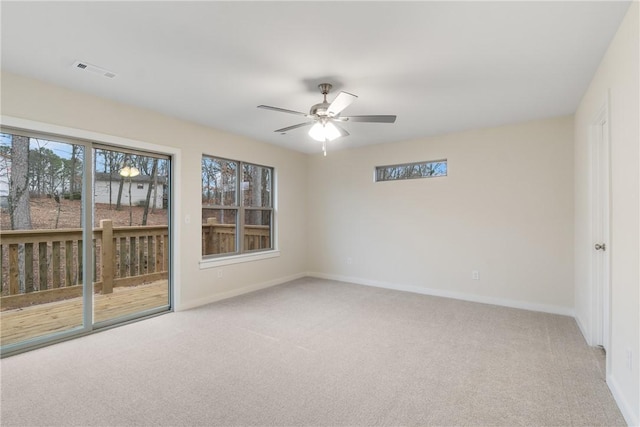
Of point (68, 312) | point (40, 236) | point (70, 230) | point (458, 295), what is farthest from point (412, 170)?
point (68, 312)

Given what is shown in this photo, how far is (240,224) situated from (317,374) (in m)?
3.08

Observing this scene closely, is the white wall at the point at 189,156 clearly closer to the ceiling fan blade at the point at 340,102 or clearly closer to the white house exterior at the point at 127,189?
the white house exterior at the point at 127,189

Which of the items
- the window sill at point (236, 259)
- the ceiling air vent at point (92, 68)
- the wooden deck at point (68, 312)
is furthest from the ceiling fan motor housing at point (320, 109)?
the wooden deck at point (68, 312)

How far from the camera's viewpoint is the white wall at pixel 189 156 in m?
2.89

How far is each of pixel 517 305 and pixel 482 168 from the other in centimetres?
189

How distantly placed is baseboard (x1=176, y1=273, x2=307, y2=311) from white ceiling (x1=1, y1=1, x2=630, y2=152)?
247 cm

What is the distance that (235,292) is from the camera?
4660mm

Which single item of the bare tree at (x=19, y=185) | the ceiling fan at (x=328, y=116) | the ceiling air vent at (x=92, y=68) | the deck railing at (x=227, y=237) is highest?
the ceiling air vent at (x=92, y=68)

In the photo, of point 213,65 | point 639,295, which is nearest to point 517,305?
point 639,295

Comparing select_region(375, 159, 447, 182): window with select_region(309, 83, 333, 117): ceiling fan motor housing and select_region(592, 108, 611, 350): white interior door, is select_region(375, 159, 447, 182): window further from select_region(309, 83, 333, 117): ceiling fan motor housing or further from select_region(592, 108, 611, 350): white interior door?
select_region(309, 83, 333, 117): ceiling fan motor housing

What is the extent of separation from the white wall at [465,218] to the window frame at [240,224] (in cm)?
99

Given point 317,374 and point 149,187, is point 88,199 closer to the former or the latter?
point 149,187

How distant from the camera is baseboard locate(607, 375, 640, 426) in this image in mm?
1714

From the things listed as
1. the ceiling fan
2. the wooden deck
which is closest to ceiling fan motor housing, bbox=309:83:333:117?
the ceiling fan
